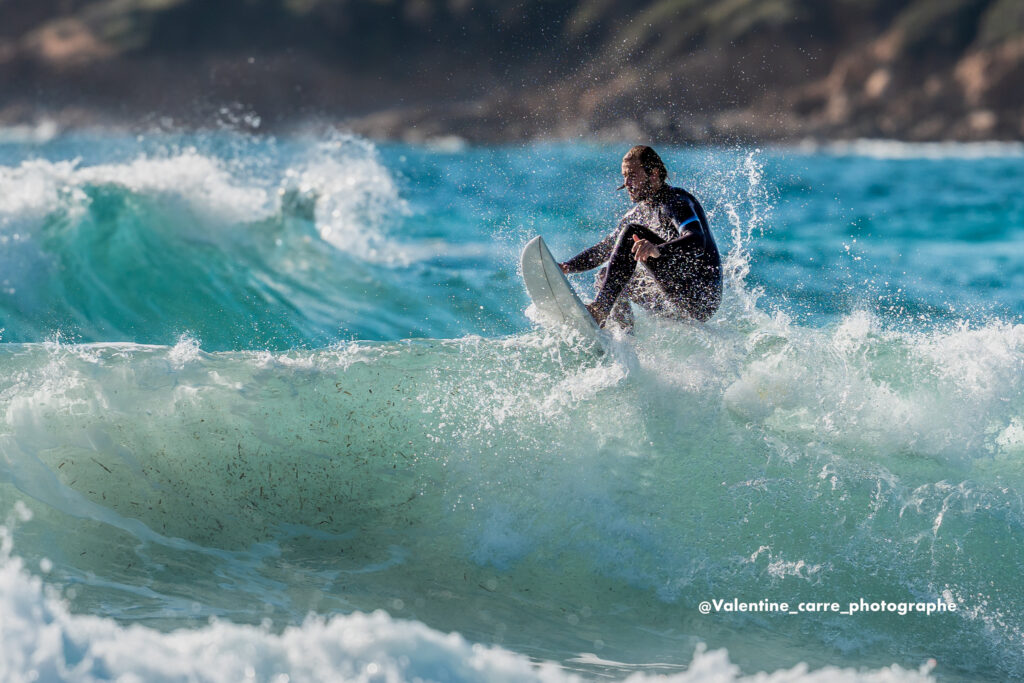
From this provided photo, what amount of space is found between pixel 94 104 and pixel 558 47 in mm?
30454

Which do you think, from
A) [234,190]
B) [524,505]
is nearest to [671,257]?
[524,505]

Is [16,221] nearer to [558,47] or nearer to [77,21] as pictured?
[558,47]

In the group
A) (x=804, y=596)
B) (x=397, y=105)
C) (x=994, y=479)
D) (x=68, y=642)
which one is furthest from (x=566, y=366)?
(x=397, y=105)

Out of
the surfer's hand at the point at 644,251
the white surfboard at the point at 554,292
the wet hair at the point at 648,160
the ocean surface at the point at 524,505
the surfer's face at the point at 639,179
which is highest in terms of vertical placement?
the wet hair at the point at 648,160

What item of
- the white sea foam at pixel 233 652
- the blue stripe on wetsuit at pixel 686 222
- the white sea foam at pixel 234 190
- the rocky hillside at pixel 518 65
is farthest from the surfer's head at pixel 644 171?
the rocky hillside at pixel 518 65

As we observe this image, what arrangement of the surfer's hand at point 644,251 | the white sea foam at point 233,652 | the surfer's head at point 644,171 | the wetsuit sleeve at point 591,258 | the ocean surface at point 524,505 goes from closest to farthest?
the white sea foam at point 233,652
the ocean surface at point 524,505
the surfer's hand at point 644,251
the surfer's head at point 644,171
the wetsuit sleeve at point 591,258

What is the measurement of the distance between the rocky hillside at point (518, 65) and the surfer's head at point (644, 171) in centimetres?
4905

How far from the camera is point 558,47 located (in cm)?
6681

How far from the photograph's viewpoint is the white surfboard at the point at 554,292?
20.5 ft

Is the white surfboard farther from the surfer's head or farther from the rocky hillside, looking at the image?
the rocky hillside

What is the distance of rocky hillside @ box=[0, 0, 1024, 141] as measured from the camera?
5766cm

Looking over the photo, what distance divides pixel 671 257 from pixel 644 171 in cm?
57

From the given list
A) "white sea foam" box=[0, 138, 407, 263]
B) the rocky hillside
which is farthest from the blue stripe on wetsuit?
the rocky hillside

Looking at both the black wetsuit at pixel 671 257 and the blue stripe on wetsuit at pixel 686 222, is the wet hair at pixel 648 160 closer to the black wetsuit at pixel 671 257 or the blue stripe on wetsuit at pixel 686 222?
Result: the black wetsuit at pixel 671 257
